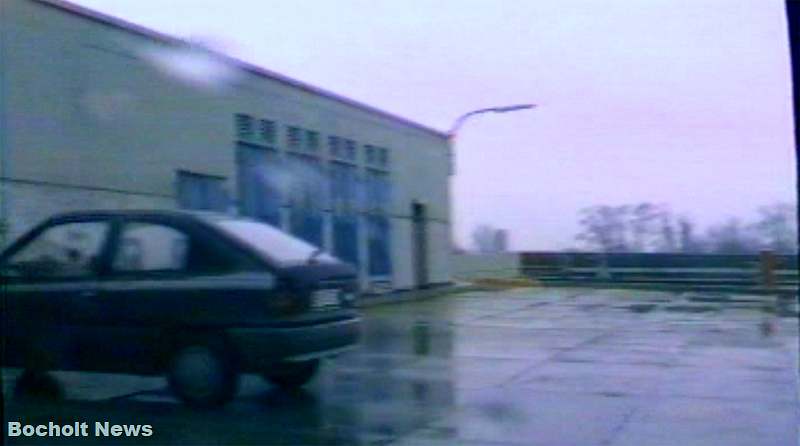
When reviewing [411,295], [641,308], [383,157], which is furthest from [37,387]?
[411,295]

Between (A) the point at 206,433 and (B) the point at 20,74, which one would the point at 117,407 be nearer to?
(A) the point at 206,433

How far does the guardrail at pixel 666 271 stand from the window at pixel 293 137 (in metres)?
14.2

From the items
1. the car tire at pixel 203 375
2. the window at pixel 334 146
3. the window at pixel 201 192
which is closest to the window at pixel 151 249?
the car tire at pixel 203 375

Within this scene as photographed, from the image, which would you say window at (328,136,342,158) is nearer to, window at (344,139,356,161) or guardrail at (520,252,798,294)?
window at (344,139,356,161)

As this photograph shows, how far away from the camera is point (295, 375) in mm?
8438

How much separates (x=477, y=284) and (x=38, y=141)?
17192mm

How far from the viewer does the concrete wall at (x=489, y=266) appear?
30.3 m

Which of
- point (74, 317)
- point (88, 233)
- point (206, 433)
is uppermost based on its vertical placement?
point (88, 233)

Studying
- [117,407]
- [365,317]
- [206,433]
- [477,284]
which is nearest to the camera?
[206,433]

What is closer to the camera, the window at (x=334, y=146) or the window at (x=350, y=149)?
the window at (x=334, y=146)

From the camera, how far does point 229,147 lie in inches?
583

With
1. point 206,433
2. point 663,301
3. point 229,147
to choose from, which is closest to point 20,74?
point 229,147

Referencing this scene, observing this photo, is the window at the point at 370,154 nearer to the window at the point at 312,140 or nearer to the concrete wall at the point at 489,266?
the window at the point at 312,140

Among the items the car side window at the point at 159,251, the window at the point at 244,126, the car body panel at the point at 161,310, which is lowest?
the car body panel at the point at 161,310
